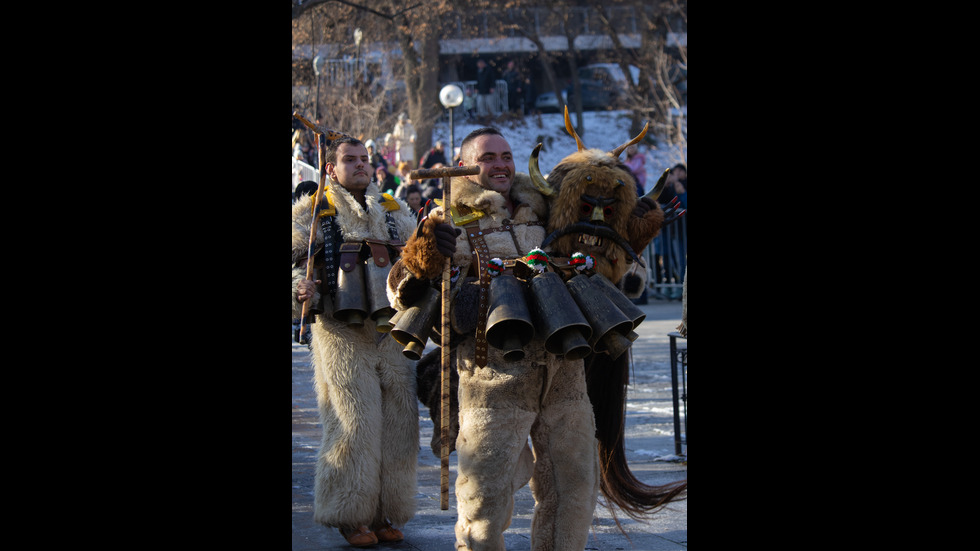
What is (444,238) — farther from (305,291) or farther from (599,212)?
(305,291)

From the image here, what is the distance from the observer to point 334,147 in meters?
5.39

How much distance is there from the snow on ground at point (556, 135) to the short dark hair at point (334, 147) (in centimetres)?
2685

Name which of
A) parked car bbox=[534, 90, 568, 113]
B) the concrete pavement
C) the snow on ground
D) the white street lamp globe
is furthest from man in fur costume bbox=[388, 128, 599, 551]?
parked car bbox=[534, 90, 568, 113]

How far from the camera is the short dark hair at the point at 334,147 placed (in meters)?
5.36

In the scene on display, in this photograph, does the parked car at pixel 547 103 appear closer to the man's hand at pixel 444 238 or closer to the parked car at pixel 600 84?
the parked car at pixel 600 84

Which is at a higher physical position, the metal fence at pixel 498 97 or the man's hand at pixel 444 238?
the metal fence at pixel 498 97

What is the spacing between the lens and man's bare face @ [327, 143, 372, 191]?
5.35 meters

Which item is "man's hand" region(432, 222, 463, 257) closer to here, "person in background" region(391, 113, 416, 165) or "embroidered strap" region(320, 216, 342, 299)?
"embroidered strap" region(320, 216, 342, 299)

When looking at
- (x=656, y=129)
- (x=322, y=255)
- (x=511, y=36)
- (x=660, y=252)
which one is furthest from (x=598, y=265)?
(x=511, y=36)

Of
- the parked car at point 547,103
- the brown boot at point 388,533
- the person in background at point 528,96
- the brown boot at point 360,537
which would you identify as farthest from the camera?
the person in background at point 528,96

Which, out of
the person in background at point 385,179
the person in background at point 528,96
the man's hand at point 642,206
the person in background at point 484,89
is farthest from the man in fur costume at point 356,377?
the person in background at point 528,96

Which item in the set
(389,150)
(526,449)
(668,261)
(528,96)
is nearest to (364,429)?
(526,449)

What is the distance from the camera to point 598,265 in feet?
14.2
